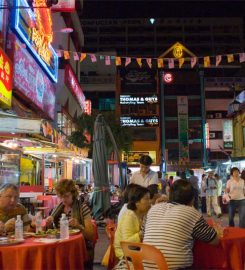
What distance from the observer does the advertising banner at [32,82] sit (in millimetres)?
14531

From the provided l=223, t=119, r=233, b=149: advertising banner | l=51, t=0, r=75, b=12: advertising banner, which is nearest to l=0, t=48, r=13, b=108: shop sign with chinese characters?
l=51, t=0, r=75, b=12: advertising banner

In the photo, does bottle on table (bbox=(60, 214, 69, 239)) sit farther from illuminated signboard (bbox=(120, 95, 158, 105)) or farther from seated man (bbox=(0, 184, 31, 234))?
illuminated signboard (bbox=(120, 95, 158, 105))

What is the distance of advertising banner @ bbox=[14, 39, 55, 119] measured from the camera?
1453 cm

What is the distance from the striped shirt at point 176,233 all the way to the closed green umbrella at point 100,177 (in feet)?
22.2

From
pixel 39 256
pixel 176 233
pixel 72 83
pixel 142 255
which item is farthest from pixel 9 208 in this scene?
pixel 72 83

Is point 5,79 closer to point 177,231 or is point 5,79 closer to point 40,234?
point 40,234

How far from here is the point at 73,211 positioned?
559cm

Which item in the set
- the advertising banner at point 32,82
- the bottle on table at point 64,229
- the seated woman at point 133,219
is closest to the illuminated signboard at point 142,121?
the advertising banner at point 32,82

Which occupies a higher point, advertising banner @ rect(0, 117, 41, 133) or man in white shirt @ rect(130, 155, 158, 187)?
advertising banner @ rect(0, 117, 41, 133)

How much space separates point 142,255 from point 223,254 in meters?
1.33

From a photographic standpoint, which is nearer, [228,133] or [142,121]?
[228,133]

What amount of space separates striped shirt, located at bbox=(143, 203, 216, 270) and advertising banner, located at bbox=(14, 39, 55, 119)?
1072 cm

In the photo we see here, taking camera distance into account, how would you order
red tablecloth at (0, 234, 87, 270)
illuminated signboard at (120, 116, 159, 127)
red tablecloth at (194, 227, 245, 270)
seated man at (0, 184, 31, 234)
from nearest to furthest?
red tablecloth at (0, 234, 87, 270) → red tablecloth at (194, 227, 245, 270) → seated man at (0, 184, 31, 234) → illuminated signboard at (120, 116, 159, 127)

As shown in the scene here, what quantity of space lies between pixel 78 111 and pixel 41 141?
22240 mm
